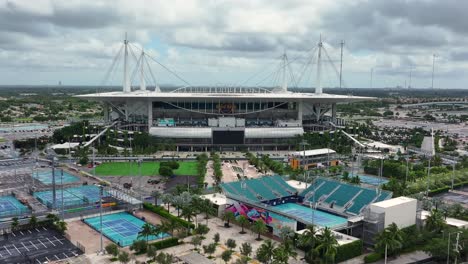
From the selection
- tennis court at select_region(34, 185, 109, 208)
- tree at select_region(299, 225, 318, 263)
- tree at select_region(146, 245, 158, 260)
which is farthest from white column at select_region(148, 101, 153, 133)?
tree at select_region(299, 225, 318, 263)

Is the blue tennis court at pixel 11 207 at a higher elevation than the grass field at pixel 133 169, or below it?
below

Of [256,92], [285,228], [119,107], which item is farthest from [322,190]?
[119,107]

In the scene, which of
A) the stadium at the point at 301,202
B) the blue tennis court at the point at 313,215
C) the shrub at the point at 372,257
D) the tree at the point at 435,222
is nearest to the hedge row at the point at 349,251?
the shrub at the point at 372,257

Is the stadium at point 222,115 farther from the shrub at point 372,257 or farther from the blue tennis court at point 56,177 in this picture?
the shrub at point 372,257

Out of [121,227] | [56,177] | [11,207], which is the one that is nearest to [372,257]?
[121,227]

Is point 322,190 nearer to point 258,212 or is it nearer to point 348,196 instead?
point 348,196
